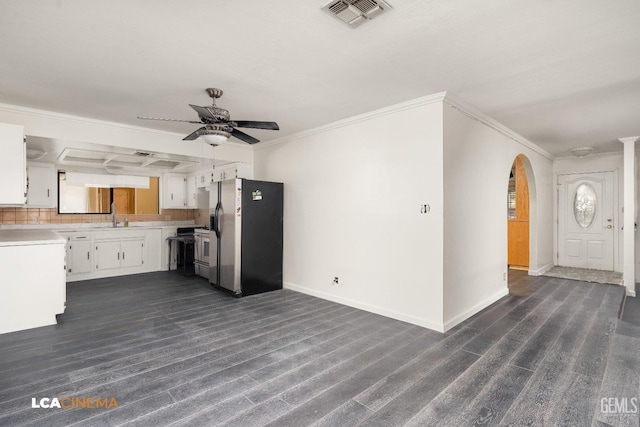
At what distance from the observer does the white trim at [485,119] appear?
3477 mm

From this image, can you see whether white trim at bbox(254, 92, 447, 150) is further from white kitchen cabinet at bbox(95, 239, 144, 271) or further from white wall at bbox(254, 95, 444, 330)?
white kitchen cabinet at bbox(95, 239, 144, 271)

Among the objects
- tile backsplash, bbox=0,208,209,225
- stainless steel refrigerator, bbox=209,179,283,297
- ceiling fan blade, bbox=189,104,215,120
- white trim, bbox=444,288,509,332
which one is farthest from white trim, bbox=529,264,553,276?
tile backsplash, bbox=0,208,209,225

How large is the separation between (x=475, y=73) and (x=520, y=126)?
2256mm

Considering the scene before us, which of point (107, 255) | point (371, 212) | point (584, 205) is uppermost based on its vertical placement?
point (584, 205)

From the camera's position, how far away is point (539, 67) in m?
2.75

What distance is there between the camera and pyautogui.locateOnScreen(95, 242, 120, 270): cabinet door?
5.93 meters

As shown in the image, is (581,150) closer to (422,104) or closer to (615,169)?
(615,169)

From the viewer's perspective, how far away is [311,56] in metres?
2.59

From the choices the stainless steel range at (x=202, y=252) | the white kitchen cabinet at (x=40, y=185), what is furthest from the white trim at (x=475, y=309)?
the white kitchen cabinet at (x=40, y=185)

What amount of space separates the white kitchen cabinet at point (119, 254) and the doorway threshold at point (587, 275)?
7964mm

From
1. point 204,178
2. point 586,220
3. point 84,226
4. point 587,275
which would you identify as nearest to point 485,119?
point 587,275

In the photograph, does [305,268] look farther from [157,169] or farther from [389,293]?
[157,169]

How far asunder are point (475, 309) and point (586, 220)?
4729 millimetres

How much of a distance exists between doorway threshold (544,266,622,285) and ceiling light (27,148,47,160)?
8860 mm
